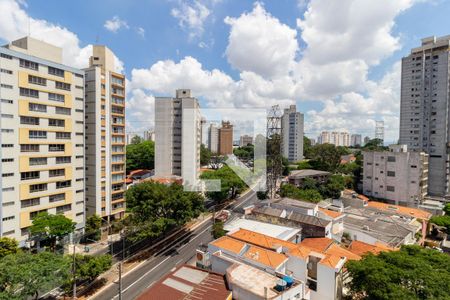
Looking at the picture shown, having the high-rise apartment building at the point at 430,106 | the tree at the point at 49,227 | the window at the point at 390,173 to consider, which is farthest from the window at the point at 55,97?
→ the high-rise apartment building at the point at 430,106

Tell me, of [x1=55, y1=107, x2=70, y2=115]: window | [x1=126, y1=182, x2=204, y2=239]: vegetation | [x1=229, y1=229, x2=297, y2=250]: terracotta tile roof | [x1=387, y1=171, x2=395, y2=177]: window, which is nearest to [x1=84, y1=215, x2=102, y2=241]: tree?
[x1=126, y1=182, x2=204, y2=239]: vegetation

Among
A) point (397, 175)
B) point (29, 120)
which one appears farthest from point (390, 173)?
point (29, 120)

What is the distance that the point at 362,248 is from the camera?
18.4 metres

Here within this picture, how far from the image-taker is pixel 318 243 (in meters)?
17.8

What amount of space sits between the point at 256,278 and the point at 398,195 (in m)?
34.0

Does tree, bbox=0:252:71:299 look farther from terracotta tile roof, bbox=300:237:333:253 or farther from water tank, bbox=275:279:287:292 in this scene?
terracotta tile roof, bbox=300:237:333:253

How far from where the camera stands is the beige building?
81.6ft

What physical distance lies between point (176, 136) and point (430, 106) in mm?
45626

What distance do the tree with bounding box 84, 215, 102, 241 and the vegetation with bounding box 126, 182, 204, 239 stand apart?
4.94m

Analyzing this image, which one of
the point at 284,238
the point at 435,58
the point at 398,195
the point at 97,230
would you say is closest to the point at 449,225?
the point at 398,195

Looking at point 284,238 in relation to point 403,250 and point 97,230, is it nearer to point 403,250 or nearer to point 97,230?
point 403,250

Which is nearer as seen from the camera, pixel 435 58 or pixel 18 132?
pixel 18 132

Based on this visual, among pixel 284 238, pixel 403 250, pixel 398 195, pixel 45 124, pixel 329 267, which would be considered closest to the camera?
pixel 329 267

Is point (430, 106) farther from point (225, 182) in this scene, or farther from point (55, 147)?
point (55, 147)
